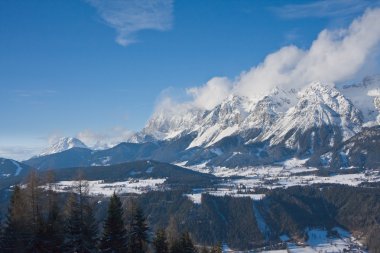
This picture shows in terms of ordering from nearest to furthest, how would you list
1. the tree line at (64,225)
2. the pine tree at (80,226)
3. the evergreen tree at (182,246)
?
the tree line at (64,225) → the pine tree at (80,226) → the evergreen tree at (182,246)

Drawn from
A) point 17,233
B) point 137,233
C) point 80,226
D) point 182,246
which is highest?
point 80,226

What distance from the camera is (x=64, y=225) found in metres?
66.5

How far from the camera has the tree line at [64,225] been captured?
6266 cm

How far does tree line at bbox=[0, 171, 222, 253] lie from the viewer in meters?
62.7

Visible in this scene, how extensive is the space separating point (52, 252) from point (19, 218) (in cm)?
611

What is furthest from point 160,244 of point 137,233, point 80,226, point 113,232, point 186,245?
point 80,226

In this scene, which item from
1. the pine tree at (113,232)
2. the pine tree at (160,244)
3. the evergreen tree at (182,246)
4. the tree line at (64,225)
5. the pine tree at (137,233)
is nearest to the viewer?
the tree line at (64,225)

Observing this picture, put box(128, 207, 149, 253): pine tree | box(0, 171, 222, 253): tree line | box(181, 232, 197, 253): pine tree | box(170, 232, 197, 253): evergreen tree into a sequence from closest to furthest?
box(0, 171, 222, 253): tree line < box(128, 207, 149, 253): pine tree < box(170, 232, 197, 253): evergreen tree < box(181, 232, 197, 253): pine tree

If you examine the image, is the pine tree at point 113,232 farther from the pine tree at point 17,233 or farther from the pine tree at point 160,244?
the pine tree at point 160,244

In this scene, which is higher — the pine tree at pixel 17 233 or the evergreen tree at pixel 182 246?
the pine tree at pixel 17 233

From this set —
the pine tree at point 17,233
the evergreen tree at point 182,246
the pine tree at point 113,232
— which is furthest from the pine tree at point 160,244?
the pine tree at point 17,233

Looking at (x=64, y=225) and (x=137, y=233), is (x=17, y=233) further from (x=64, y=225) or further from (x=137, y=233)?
(x=137, y=233)

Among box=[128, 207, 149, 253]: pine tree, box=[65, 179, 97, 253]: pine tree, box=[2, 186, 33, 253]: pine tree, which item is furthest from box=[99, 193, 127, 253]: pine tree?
box=[2, 186, 33, 253]: pine tree

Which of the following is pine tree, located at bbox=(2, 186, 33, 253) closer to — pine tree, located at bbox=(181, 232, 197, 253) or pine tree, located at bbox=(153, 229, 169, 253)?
pine tree, located at bbox=(153, 229, 169, 253)
